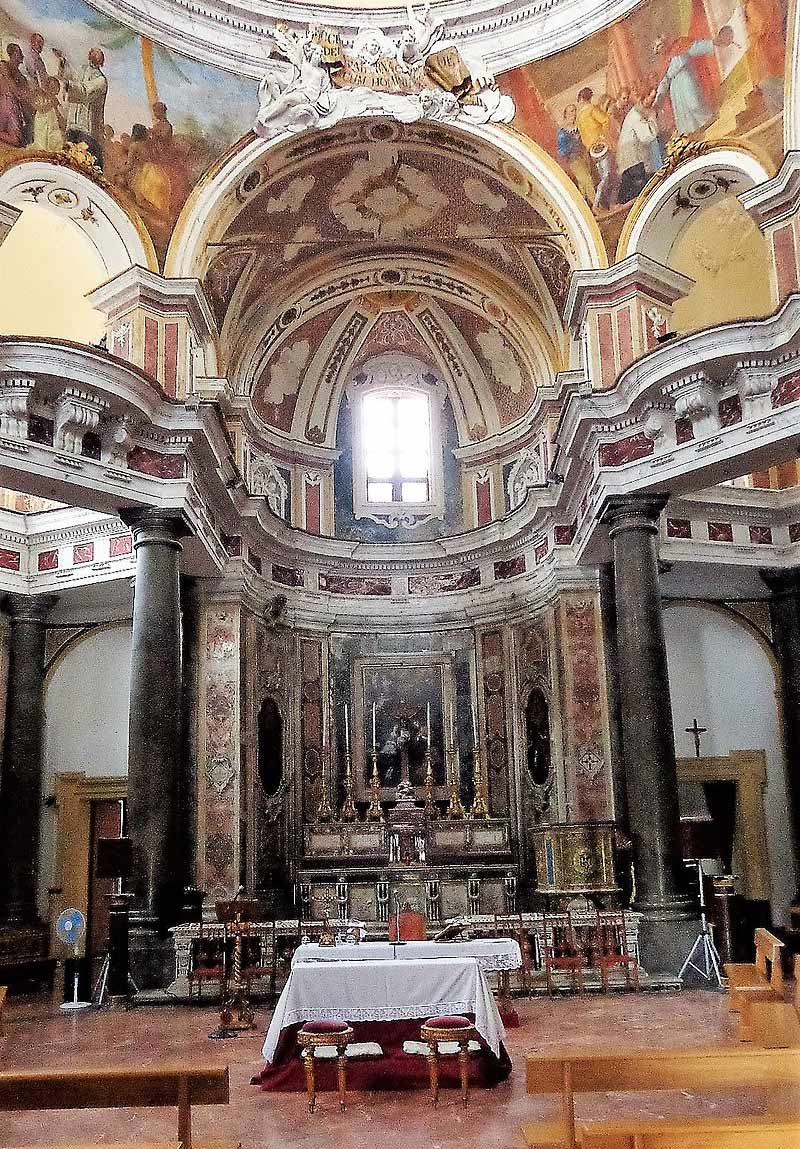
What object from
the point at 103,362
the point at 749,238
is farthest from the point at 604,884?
the point at 749,238

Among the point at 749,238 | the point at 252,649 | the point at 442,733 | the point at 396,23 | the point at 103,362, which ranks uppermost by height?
the point at 396,23

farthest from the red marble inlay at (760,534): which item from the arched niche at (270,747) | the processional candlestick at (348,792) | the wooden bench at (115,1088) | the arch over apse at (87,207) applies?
the wooden bench at (115,1088)

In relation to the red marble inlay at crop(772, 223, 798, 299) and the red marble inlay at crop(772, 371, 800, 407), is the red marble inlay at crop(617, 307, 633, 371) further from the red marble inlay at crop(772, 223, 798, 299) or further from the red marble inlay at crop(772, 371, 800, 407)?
the red marble inlay at crop(772, 371, 800, 407)

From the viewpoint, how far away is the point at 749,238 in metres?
19.0

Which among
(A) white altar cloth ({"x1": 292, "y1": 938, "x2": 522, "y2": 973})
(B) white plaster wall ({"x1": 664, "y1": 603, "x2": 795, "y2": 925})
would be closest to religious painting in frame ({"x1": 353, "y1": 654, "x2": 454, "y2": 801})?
(B) white plaster wall ({"x1": 664, "y1": 603, "x2": 795, "y2": 925})

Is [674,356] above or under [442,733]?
above

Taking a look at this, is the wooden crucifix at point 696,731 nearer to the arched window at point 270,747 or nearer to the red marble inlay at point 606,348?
the red marble inlay at point 606,348

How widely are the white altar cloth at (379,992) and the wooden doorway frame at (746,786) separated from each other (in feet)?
37.2

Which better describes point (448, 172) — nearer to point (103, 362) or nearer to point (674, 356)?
point (674, 356)

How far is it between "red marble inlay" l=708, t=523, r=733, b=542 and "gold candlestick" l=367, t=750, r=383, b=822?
7032 millimetres

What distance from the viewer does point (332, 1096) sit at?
25.6ft

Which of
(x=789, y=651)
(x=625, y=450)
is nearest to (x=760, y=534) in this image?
(x=789, y=651)

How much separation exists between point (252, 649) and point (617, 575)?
667 centimetres

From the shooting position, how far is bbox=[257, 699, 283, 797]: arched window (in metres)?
18.7
